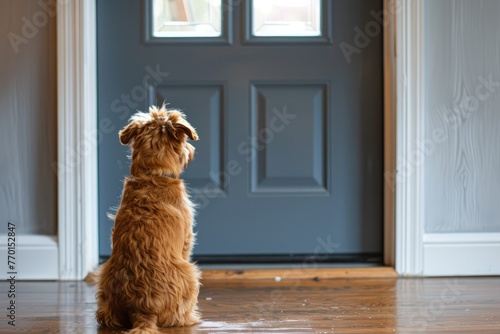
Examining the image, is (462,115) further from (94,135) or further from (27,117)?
(27,117)

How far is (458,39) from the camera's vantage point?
3145mm

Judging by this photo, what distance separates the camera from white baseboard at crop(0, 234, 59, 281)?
3094 mm

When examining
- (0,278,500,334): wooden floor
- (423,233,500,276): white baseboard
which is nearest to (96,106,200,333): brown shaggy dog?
(0,278,500,334): wooden floor

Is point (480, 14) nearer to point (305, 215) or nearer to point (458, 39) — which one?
point (458, 39)

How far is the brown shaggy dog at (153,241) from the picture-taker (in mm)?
2238

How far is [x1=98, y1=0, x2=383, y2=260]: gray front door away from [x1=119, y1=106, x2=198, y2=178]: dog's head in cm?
86

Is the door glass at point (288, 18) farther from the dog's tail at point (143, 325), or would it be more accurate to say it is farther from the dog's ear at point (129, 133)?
the dog's tail at point (143, 325)

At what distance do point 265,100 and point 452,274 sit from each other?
1.10 metres

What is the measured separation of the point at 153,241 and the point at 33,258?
105 centimetres

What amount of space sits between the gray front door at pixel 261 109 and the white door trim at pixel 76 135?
116 mm

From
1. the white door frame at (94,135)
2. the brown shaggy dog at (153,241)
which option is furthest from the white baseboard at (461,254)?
the brown shaggy dog at (153,241)

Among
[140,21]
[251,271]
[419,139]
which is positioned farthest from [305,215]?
[140,21]

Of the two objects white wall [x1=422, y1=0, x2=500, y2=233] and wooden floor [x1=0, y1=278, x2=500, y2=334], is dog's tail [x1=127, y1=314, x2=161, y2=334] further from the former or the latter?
white wall [x1=422, y1=0, x2=500, y2=233]

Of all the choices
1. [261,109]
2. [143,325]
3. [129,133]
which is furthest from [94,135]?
[143,325]
